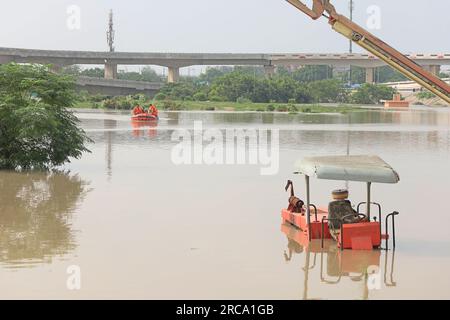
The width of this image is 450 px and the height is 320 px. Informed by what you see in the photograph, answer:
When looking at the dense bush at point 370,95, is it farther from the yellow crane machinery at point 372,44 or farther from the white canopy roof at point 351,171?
the white canopy roof at point 351,171

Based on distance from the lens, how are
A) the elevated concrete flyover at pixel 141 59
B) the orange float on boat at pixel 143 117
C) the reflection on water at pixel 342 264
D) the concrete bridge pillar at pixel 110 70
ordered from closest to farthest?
1. the reflection on water at pixel 342 264
2. the orange float on boat at pixel 143 117
3. the elevated concrete flyover at pixel 141 59
4. the concrete bridge pillar at pixel 110 70

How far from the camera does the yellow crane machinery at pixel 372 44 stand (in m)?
17.4

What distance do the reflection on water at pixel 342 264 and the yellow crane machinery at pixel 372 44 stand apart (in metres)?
4.40

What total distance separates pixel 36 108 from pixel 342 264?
12.8m

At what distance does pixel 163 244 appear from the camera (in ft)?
50.0

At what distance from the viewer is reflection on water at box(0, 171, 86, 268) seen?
1470 cm

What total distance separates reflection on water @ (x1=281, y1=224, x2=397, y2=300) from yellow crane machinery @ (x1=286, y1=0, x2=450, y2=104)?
173 inches

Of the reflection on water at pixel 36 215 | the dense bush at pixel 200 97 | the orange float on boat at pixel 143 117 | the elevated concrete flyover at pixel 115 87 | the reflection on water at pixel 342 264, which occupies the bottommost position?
the reflection on water at pixel 342 264

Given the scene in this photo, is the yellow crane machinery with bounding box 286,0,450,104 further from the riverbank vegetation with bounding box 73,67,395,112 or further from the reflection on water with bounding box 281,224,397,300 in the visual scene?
→ the riverbank vegetation with bounding box 73,67,395,112

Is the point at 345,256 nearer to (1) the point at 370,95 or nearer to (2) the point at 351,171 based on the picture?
(2) the point at 351,171

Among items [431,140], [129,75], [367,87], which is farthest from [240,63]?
[431,140]

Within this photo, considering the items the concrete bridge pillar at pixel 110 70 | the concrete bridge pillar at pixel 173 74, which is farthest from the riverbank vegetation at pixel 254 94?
the concrete bridge pillar at pixel 110 70

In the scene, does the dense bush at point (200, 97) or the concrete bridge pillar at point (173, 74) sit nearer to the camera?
the dense bush at point (200, 97)

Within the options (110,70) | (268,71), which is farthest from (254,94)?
(110,70)
